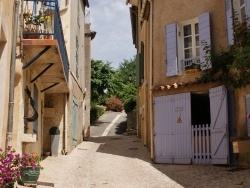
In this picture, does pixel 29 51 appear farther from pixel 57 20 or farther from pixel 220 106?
pixel 220 106

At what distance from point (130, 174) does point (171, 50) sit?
4.65 m

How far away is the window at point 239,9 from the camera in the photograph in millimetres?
10293

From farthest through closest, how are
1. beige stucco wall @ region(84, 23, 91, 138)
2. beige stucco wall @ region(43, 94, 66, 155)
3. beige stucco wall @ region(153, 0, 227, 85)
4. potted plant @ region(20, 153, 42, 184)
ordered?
beige stucco wall @ region(84, 23, 91, 138), beige stucco wall @ region(43, 94, 66, 155), beige stucco wall @ region(153, 0, 227, 85), potted plant @ region(20, 153, 42, 184)

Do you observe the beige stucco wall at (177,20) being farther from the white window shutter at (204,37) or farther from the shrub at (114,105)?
the shrub at (114,105)

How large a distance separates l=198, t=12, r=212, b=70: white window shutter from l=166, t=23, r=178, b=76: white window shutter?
94 centimetres

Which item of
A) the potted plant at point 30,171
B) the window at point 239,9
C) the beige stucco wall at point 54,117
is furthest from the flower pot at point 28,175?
the window at point 239,9

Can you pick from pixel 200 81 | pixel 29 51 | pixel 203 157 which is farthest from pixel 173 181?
pixel 29 51

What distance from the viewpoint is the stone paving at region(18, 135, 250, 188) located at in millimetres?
8188

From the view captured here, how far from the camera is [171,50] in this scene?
1216cm

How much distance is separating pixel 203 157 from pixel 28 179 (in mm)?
6084

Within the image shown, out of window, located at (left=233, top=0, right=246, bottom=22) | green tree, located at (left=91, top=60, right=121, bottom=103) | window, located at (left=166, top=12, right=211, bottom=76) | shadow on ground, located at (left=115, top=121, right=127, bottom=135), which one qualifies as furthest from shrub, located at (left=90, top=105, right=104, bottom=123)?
window, located at (left=233, top=0, right=246, bottom=22)

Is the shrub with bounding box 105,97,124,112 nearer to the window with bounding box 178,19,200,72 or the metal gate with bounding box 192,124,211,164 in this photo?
the window with bounding box 178,19,200,72

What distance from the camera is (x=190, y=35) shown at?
1230 cm

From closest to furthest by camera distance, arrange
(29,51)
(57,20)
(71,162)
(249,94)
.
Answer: (29,51)
(57,20)
(249,94)
(71,162)
